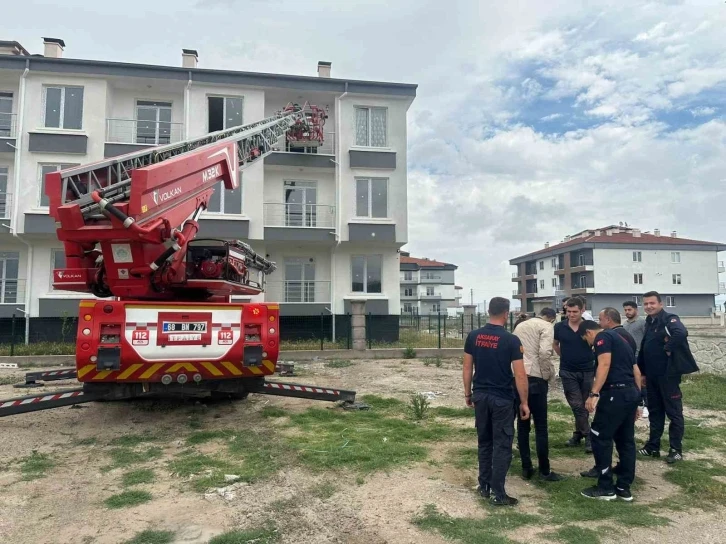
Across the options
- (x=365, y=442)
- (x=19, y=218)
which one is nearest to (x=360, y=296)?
(x=19, y=218)

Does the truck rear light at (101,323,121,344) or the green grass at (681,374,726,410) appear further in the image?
the green grass at (681,374,726,410)

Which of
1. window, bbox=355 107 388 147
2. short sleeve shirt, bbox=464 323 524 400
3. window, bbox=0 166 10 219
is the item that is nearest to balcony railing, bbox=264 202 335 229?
window, bbox=355 107 388 147

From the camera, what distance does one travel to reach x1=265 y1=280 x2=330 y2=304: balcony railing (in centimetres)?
2046

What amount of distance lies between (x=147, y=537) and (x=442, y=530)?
225cm

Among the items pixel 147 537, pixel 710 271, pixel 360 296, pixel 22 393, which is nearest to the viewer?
pixel 147 537

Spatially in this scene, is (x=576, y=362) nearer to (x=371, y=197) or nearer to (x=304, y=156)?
(x=371, y=197)

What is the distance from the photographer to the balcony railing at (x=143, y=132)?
1929 cm

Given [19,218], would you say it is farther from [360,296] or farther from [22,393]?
[360,296]

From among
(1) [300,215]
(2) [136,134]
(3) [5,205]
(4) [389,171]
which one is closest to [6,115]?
(3) [5,205]

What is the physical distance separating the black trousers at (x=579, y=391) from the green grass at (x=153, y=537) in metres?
4.55

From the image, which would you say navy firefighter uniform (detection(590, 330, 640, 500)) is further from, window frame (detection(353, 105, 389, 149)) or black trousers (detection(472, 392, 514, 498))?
window frame (detection(353, 105, 389, 149))

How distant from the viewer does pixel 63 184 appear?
247 inches

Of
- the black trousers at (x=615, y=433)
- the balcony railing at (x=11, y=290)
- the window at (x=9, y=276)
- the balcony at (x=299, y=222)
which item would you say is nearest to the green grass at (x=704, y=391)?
the black trousers at (x=615, y=433)

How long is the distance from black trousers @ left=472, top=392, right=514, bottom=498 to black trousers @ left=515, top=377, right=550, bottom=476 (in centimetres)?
51
